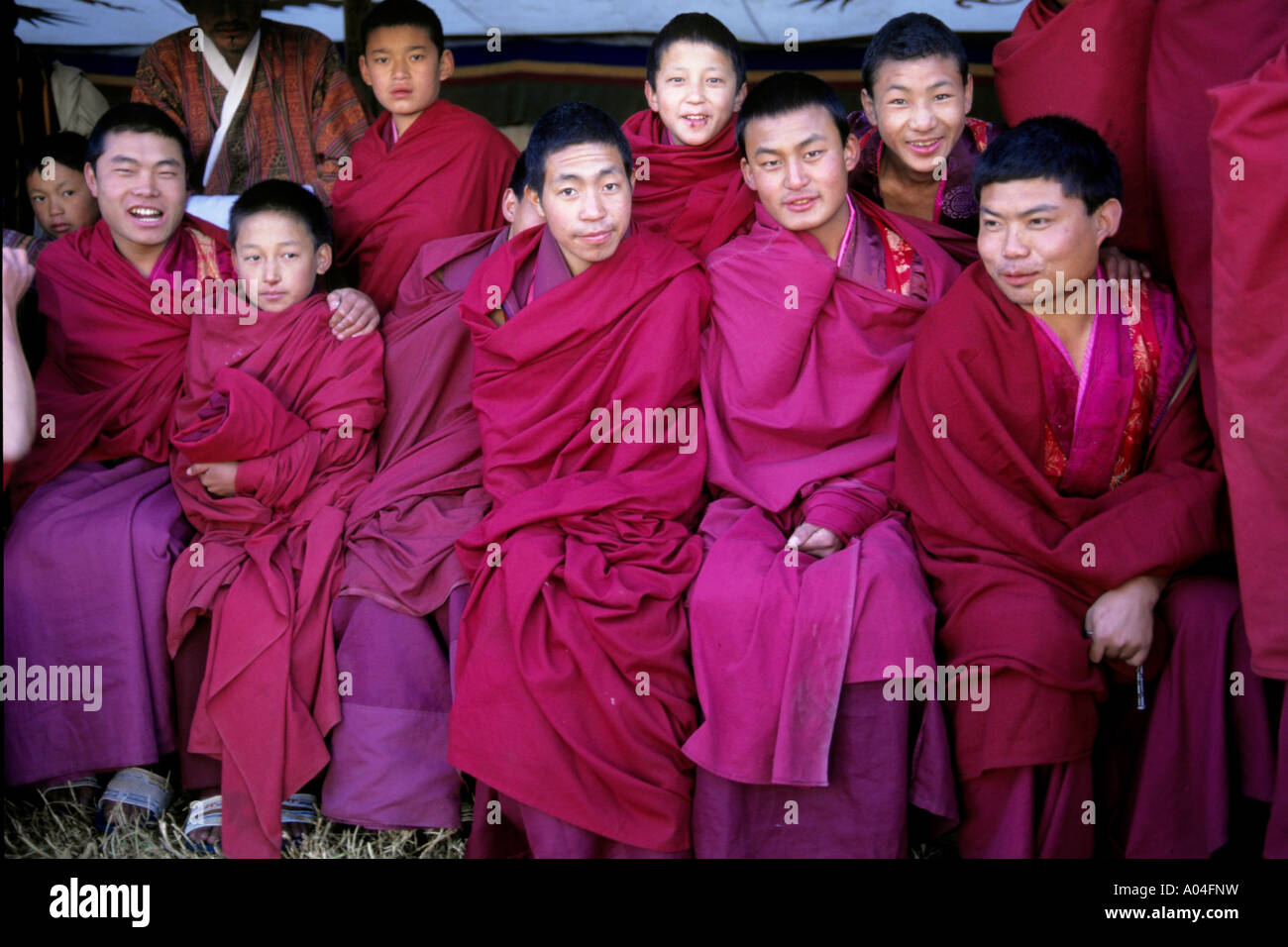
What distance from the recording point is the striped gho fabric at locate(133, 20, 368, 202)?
4.68m

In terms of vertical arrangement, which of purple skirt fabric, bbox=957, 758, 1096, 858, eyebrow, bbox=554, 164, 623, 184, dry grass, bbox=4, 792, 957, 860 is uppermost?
eyebrow, bbox=554, 164, 623, 184

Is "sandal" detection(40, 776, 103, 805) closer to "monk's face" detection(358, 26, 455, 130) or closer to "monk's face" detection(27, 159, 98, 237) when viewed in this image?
"monk's face" detection(27, 159, 98, 237)

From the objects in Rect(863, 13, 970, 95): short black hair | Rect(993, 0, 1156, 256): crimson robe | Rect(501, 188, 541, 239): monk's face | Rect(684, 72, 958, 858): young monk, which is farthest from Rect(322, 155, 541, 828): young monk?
Rect(993, 0, 1156, 256): crimson robe

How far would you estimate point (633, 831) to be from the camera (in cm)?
306

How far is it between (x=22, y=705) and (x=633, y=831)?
63.7 inches

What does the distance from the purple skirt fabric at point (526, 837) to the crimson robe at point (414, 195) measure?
5.88 feet

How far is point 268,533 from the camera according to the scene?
11.7 ft

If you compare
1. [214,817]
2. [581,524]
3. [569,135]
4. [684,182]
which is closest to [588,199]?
[569,135]

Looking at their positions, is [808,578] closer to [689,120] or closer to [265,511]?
[265,511]

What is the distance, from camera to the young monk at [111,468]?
11.4 ft

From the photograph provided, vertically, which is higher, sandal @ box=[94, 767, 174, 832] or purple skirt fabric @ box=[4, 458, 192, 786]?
purple skirt fabric @ box=[4, 458, 192, 786]

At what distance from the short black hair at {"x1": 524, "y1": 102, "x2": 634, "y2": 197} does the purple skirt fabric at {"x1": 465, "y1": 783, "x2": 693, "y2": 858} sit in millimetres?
1588

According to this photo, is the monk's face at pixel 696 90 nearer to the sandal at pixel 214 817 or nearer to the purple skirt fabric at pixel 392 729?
the purple skirt fabric at pixel 392 729

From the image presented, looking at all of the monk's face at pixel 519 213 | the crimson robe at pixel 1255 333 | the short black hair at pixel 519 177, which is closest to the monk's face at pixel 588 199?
the monk's face at pixel 519 213
